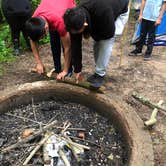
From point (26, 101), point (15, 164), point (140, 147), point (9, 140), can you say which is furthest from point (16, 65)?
point (140, 147)

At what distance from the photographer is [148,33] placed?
231 inches

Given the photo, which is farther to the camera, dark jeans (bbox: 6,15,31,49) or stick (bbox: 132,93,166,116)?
dark jeans (bbox: 6,15,31,49)

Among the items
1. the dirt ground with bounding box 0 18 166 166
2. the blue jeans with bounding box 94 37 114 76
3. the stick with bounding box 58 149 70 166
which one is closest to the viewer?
the stick with bounding box 58 149 70 166

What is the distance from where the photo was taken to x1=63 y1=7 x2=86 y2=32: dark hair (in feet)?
10.9

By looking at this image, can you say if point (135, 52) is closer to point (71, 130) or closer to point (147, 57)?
point (147, 57)

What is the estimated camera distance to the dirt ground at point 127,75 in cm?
466

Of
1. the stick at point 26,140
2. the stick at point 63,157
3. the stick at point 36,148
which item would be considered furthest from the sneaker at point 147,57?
the stick at point 63,157

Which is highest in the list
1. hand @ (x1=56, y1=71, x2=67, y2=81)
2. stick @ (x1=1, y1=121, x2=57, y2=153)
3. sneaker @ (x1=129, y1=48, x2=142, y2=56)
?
hand @ (x1=56, y1=71, x2=67, y2=81)

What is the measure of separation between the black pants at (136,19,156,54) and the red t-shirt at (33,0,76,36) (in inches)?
79.3

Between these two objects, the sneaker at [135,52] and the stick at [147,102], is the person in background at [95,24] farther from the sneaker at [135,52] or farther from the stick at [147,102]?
the sneaker at [135,52]

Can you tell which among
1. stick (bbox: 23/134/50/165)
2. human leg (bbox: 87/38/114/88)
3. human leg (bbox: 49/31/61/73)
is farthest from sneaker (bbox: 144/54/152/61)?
stick (bbox: 23/134/50/165)

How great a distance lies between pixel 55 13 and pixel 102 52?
78cm

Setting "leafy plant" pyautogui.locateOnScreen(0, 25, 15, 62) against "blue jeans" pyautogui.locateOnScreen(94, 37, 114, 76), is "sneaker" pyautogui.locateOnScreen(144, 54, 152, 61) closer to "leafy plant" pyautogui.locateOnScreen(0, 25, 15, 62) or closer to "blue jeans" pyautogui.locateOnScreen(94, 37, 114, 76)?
"blue jeans" pyautogui.locateOnScreen(94, 37, 114, 76)

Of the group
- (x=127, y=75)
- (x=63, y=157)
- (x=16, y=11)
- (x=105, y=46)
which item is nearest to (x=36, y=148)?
(x=63, y=157)
